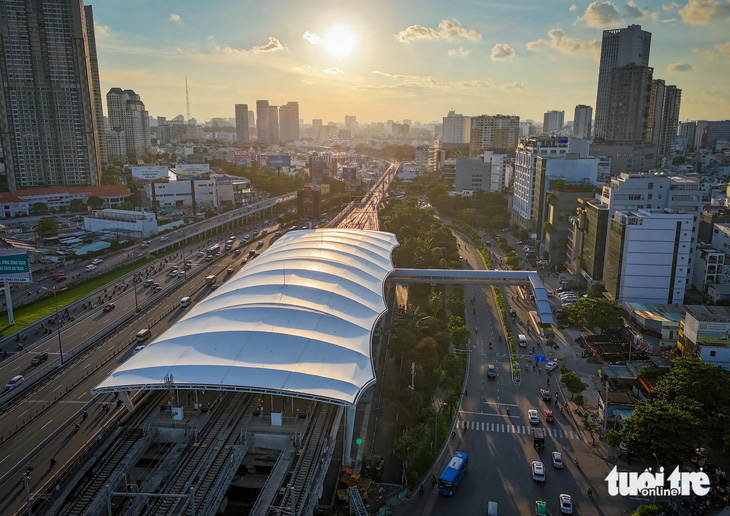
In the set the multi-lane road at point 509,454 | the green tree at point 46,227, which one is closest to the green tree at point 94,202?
the green tree at point 46,227

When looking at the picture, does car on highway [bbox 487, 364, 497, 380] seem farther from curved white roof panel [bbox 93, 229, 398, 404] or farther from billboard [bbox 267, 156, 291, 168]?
billboard [bbox 267, 156, 291, 168]

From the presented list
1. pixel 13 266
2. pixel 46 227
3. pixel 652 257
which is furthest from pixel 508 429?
pixel 46 227

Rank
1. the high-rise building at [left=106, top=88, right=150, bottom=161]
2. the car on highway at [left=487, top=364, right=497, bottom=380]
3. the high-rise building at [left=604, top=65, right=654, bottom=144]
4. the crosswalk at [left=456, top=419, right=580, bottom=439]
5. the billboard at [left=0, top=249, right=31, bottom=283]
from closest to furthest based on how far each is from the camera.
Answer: the crosswalk at [left=456, top=419, right=580, bottom=439] → the car on highway at [left=487, top=364, right=497, bottom=380] → the billboard at [left=0, top=249, right=31, bottom=283] → the high-rise building at [left=604, top=65, right=654, bottom=144] → the high-rise building at [left=106, top=88, right=150, bottom=161]

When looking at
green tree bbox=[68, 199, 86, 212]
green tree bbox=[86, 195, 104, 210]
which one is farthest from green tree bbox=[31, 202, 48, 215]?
green tree bbox=[86, 195, 104, 210]

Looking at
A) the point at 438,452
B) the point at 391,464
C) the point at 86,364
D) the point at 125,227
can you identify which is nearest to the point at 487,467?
the point at 438,452

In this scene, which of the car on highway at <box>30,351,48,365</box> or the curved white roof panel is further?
the car on highway at <box>30,351,48,365</box>

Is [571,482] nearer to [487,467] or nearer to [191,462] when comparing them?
[487,467]

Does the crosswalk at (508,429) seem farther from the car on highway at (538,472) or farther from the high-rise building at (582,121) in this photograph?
the high-rise building at (582,121)
